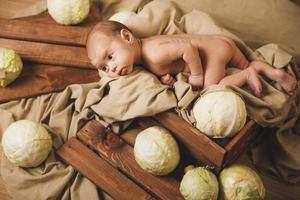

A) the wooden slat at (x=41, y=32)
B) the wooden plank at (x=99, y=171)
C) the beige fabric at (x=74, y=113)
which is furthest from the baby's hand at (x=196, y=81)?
the wooden slat at (x=41, y=32)

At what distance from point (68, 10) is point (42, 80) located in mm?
394

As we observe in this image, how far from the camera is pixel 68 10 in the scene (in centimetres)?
198

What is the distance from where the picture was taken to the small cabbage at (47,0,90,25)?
1972 millimetres

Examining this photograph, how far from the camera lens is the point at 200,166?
156 cm

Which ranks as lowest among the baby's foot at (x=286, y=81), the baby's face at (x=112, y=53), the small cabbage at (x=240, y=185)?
the small cabbage at (x=240, y=185)

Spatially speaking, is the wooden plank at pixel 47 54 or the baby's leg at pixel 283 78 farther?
the wooden plank at pixel 47 54

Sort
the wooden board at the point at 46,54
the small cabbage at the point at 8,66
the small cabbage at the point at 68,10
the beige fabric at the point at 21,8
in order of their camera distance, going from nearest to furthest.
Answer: the small cabbage at the point at 8,66 < the wooden board at the point at 46,54 < the small cabbage at the point at 68,10 < the beige fabric at the point at 21,8

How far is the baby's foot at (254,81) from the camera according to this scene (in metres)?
1.62

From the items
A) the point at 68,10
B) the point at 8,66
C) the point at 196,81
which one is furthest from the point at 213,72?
the point at 8,66

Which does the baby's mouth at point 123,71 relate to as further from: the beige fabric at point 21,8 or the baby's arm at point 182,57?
the beige fabric at point 21,8

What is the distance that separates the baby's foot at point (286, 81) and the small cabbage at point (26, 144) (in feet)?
3.39

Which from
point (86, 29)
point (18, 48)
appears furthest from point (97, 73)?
point (18, 48)

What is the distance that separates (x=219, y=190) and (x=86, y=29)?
109 cm

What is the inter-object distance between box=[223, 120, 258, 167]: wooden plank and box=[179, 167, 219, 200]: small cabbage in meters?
0.10
